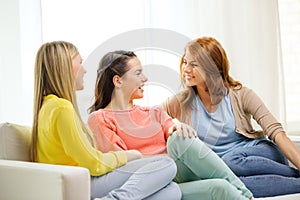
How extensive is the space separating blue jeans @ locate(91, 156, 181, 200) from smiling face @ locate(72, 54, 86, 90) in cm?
37

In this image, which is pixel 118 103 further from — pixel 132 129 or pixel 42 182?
pixel 42 182

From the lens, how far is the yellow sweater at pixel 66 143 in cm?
178

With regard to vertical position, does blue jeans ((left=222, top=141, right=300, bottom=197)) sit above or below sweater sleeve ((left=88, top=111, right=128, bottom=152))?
below

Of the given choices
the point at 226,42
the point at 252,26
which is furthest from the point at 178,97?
the point at 252,26

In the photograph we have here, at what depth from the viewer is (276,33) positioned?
3.55m

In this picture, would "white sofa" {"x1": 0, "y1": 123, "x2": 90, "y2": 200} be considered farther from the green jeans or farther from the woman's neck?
the green jeans

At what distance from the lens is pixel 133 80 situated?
222cm

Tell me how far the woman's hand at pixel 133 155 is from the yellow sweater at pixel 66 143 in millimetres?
45

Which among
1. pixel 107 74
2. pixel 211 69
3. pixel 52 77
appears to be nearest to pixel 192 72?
pixel 211 69

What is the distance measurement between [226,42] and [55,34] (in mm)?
1204

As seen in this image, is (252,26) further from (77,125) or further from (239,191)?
(77,125)

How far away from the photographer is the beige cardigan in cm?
237

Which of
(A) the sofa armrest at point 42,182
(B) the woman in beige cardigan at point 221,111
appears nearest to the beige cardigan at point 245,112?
(B) the woman in beige cardigan at point 221,111

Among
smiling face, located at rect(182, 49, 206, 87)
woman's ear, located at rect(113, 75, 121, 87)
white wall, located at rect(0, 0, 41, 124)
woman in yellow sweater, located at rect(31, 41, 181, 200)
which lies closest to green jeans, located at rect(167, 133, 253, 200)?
woman in yellow sweater, located at rect(31, 41, 181, 200)
